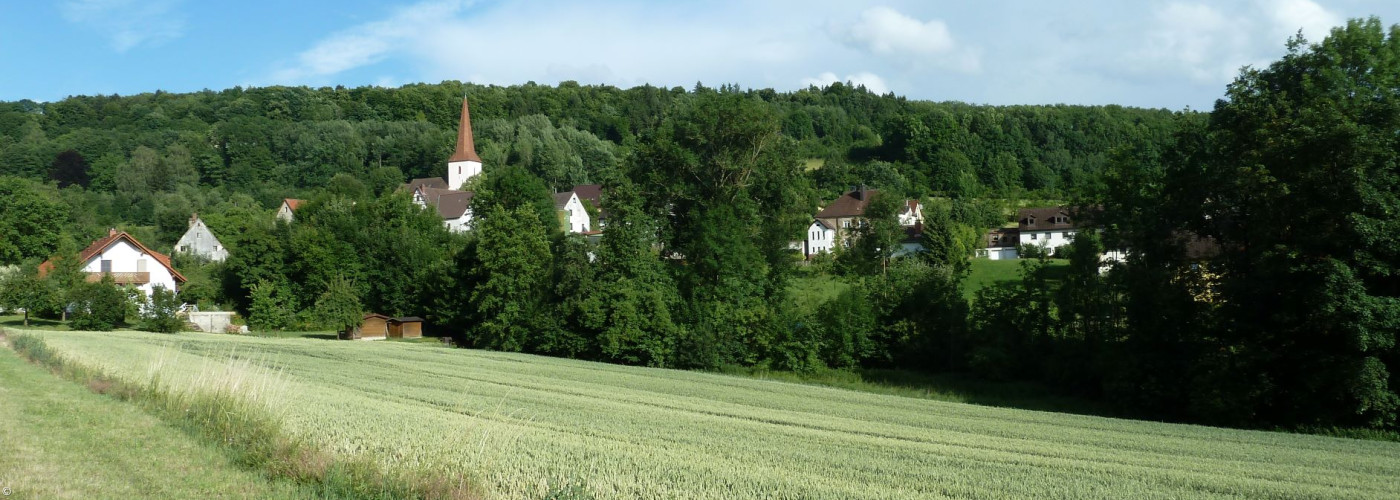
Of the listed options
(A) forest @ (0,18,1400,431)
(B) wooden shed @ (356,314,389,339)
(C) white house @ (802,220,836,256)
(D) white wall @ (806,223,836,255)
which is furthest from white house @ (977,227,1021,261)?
(B) wooden shed @ (356,314,389,339)

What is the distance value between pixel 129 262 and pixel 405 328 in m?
29.4

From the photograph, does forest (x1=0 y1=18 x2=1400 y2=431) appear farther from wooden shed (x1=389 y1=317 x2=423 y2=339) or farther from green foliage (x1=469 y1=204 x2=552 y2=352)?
wooden shed (x1=389 y1=317 x2=423 y2=339)

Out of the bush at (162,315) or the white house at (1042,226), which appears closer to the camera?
the bush at (162,315)

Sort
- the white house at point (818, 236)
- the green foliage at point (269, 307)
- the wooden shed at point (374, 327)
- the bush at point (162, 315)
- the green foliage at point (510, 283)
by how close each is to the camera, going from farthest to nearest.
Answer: the white house at point (818, 236) < the green foliage at point (269, 307) < the wooden shed at point (374, 327) < the bush at point (162, 315) < the green foliage at point (510, 283)

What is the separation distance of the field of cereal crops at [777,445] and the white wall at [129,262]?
5227cm

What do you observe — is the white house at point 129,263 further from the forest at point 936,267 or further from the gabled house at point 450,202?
the gabled house at point 450,202

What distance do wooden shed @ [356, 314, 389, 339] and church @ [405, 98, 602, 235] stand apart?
134 ft

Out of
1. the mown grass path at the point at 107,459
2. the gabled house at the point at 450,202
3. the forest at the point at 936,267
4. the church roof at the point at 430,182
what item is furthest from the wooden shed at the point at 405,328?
the church roof at the point at 430,182

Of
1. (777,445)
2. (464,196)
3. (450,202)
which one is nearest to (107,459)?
(777,445)

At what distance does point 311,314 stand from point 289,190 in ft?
273

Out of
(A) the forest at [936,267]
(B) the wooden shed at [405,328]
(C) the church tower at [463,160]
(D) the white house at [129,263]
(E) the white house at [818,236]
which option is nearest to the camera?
(A) the forest at [936,267]

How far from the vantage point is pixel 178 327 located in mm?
49938

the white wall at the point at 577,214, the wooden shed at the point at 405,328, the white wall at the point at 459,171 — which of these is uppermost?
the white wall at the point at 459,171

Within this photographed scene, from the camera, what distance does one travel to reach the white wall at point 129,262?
223 feet
